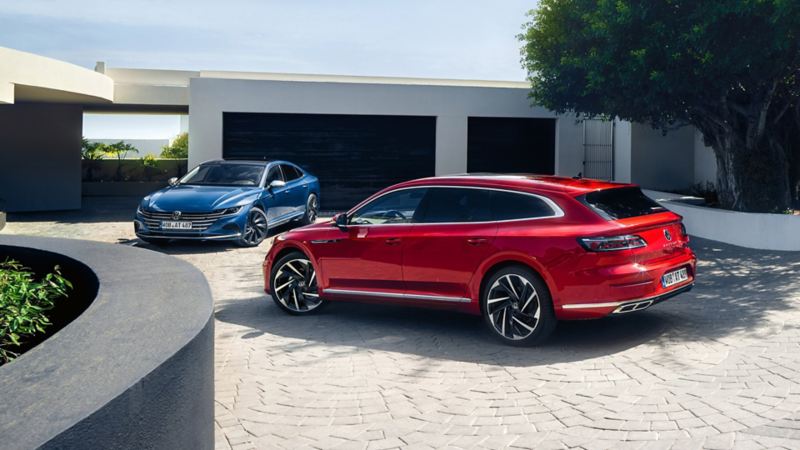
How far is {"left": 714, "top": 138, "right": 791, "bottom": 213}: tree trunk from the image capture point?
15.6m

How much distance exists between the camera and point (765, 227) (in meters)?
14.1

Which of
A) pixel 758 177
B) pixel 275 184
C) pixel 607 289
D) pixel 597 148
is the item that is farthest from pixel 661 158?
pixel 607 289

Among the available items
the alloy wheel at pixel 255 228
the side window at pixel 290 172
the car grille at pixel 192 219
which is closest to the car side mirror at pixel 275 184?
the alloy wheel at pixel 255 228

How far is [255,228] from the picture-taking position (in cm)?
1431

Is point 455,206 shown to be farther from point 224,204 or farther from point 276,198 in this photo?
point 276,198

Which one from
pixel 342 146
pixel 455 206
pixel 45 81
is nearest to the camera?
pixel 455 206

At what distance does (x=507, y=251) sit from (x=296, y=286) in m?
2.63

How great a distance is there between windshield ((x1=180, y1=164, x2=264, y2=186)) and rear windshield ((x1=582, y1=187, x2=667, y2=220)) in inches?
356

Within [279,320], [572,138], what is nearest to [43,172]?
[572,138]

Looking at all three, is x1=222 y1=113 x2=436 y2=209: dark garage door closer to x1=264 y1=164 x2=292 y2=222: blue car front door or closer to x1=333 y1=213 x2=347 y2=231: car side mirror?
x1=264 y1=164 x2=292 y2=222: blue car front door

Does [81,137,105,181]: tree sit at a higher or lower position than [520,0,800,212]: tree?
lower

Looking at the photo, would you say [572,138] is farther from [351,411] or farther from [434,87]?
[351,411]

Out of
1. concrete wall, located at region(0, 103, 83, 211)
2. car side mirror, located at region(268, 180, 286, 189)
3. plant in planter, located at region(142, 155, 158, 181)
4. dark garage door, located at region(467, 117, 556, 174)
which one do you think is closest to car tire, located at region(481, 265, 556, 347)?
car side mirror, located at region(268, 180, 286, 189)

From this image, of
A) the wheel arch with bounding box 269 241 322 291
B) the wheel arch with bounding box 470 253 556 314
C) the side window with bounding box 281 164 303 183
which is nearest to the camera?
the wheel arch with bounding box 470 253 556 314
